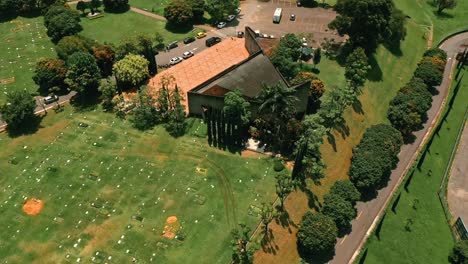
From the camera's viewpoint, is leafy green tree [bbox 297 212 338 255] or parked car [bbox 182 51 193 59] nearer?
leafy green tree [bbox 297 212 338 255]

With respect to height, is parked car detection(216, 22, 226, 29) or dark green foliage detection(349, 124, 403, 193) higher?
parked car detection(216, 22, 226, 29)

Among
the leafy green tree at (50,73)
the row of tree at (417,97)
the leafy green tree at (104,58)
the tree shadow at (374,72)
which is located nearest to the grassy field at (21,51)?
the leafy green tree at (50,73)

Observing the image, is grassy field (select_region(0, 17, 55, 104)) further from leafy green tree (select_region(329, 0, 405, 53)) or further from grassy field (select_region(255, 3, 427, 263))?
leafy green tree (select_region(329, 0, 405, 53))

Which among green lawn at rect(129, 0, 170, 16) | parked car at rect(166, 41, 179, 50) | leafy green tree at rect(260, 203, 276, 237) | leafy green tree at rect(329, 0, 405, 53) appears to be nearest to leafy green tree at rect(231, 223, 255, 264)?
leafy green tree at rect(260, 203, 276, 237)

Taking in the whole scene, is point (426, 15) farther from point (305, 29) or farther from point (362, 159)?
point (362, 159)

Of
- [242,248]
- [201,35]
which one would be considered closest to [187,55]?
[201,35]

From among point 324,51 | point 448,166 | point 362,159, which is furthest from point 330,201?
point 324,51
